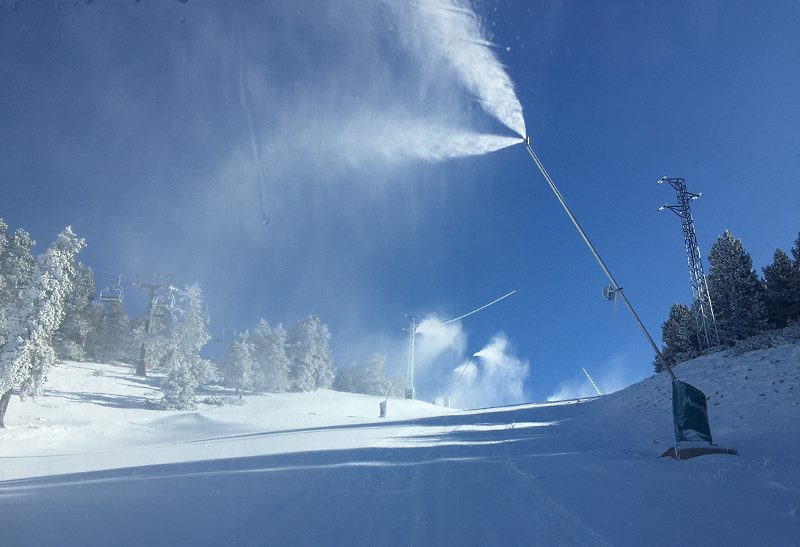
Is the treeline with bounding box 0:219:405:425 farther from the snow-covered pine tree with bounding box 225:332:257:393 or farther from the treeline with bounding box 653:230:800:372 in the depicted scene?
the treeline with bounding box 653:230:800:372

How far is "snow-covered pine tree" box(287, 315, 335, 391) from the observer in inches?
2450

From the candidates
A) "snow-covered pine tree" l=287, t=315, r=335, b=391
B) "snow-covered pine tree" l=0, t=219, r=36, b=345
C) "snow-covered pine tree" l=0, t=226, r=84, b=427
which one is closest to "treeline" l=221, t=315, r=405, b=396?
"snow-covered pine tree" l=287, t=315, r=335, b=391

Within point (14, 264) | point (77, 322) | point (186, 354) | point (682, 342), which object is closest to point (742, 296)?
point (682, 342)

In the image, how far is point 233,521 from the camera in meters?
5.97

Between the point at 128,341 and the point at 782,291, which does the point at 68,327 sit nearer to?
the point at 128,341

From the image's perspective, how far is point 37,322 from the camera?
26.7 m

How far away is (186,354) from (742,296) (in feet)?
150

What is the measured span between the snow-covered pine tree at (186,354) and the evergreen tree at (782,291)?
45.0m

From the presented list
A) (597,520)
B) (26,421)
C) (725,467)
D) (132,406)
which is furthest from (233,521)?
(132,406)

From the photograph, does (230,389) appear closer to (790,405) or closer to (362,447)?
(362,447)

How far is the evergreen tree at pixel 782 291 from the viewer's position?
3256 cm

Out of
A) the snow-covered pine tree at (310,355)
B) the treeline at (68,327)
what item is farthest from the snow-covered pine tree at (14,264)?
the snow-covered pine tree at (310,355)

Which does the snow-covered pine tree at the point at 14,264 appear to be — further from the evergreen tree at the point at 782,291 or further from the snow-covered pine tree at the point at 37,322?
the evergreen tree at the point at 782,291

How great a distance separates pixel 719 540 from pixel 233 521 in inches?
226
